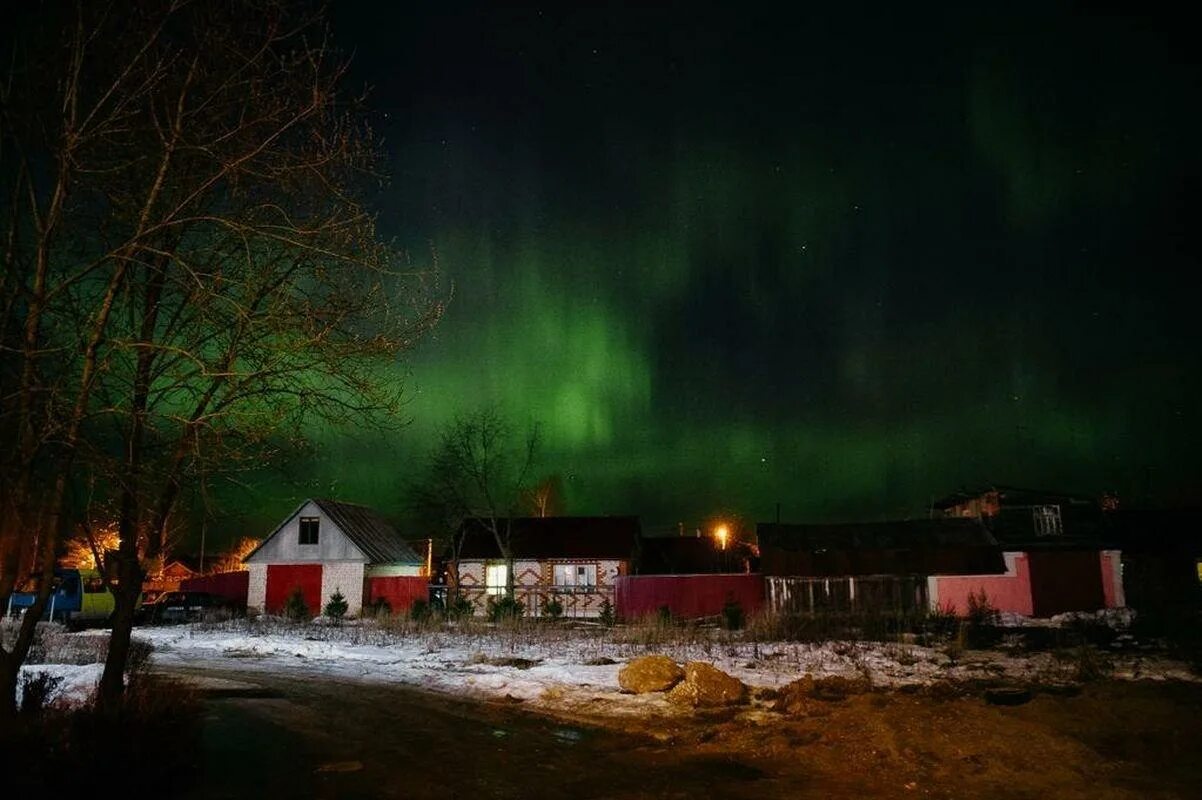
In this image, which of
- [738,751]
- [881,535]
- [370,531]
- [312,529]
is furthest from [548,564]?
[738,751]

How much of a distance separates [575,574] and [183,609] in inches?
787

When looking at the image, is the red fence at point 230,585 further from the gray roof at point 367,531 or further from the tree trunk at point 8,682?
the tree trunk at point 8,682

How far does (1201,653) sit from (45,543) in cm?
1970

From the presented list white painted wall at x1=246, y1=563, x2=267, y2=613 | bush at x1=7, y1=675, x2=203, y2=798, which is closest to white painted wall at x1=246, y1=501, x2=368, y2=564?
white painted wall at x1=246, y1=563, x2=267, y2=613

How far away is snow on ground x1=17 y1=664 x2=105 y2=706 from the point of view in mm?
11422

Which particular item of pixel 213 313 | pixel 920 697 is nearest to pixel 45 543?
pixel 213 313

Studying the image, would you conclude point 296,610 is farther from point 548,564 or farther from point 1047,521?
point 1047,521

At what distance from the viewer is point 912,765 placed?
9.25 meters

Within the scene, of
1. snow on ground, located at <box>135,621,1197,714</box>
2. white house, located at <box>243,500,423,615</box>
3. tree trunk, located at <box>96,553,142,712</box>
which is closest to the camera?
tree trunk, located at <box>96,553,142,712</box>

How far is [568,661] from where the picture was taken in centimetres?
1856

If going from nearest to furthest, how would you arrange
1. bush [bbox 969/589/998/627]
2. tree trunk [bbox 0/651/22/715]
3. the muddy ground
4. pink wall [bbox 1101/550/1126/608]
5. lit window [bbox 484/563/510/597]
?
tree trunk [bbox 0/651/22/715]
the muddy ground
bush [bbox 969/589/998/627]
pink wall [bbox 1101/550/1126/608]
lit window [bbox 484/563/510/597]

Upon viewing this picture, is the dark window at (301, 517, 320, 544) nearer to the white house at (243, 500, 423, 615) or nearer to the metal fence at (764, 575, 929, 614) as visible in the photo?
the white house at (243, 500, 423, 615)

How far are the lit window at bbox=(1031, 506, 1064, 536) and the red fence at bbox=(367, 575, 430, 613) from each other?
31087mm

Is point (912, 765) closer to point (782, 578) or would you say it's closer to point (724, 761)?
point (724, 761)
